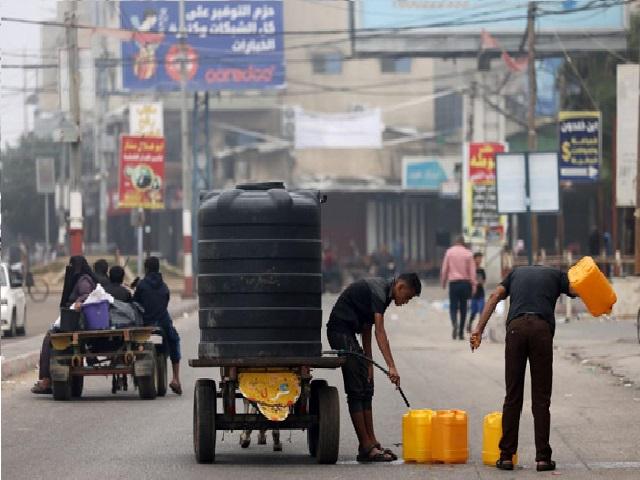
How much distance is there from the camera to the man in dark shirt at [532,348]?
12812 mm

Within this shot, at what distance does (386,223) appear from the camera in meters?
82.3

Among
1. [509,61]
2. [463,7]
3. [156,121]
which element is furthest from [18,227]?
[509,61]

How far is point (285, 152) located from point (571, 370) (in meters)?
60.2

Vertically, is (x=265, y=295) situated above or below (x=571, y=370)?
above

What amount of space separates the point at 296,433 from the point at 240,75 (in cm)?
6684

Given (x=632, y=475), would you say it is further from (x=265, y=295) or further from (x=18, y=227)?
(x=18, y=227)

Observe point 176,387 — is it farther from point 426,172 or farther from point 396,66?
point 396,66

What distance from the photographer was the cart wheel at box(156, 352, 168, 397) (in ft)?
63.9

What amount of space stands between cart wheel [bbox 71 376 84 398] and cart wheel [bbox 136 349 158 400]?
3.34 ft

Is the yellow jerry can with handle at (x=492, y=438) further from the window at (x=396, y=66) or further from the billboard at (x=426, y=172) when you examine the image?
the window at (x=396, y=66)

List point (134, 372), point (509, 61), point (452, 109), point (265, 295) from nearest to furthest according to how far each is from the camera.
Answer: point (265, 295)
point (134, 372)
point (509, 61)
point (452, 109)

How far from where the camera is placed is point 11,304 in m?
32.7

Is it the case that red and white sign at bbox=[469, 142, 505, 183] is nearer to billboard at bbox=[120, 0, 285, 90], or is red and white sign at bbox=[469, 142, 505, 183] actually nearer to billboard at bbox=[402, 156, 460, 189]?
billboard at bbox=[402, 156, 460, 189]

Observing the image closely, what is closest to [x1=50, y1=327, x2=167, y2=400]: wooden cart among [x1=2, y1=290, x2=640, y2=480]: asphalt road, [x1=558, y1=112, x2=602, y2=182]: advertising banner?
[x1=2, y1=290, x2=640, y2=480]: asphalt road
